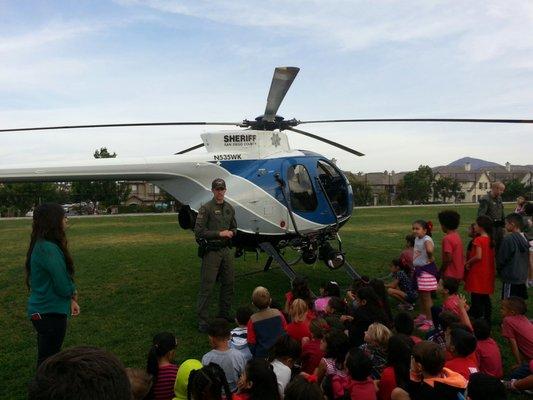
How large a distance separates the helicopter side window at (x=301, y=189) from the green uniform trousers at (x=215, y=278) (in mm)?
1929

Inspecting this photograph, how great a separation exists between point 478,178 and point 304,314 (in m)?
128

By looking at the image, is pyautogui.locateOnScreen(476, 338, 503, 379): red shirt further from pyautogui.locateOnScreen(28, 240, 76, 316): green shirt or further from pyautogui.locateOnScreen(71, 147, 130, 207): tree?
pyautogui.locateOnScreen(71, 147, 130, 207): tree

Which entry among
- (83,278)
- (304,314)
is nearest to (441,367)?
(304,314)

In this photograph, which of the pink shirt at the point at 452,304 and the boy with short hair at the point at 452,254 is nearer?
the pink shirt at the point at 452,304

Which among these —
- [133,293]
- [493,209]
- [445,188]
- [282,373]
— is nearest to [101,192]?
[133,293]

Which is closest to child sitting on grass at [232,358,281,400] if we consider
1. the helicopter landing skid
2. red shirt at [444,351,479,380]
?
red shirt at [444,351,479,380]

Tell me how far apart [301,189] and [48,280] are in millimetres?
5430

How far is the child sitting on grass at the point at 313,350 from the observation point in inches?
189

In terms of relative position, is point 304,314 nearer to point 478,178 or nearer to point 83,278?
point 83,278

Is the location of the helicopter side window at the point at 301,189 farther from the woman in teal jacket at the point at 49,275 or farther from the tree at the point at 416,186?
the tree at the point at 416,186

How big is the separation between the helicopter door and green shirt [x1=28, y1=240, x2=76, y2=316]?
5.95 m

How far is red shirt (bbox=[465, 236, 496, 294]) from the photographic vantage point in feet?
22.1

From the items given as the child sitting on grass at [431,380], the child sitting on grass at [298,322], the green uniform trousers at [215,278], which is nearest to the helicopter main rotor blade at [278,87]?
the green uniform trousers at [215,278]

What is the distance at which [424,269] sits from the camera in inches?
283
